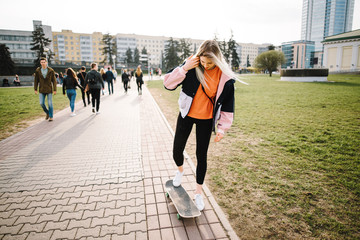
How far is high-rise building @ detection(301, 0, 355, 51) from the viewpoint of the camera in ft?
454

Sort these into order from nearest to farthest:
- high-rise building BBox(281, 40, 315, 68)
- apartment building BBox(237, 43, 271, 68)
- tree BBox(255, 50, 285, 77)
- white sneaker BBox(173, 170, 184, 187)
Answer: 1. white sneaker BBox(173, 170, 184, 187)
2. tree BBox(255, 50, 285, 77)
3. high-rise building BBox(281, 40, 315, 68)
4. apartment building BBox(237, 43, 271, 68)

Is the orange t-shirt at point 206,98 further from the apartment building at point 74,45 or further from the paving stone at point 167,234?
the apartment building at point 74,45

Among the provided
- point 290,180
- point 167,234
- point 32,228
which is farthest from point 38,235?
point 290,180

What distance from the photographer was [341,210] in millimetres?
2885

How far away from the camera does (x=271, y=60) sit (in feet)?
153

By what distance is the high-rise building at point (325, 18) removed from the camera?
454 feet

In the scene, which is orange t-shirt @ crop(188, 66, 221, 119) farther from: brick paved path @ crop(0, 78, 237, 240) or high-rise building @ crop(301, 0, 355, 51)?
high-rise building @ crop(301, 0, 355, 51)

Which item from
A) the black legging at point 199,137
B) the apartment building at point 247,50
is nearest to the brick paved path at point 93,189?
the black legging at point 199,137

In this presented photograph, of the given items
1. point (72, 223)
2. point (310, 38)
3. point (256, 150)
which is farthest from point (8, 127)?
point (310, 38)

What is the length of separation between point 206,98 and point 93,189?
8.01 ft

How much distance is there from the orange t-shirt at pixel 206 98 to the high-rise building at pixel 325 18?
571ft

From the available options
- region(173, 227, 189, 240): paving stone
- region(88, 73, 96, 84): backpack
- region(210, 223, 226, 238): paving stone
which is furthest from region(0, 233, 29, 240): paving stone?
region(88, 73, 96, 84): backpack

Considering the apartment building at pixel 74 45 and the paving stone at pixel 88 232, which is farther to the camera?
the apartment building at pixel 74 45

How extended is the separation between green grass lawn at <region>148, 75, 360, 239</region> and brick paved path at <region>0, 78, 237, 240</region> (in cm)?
44
